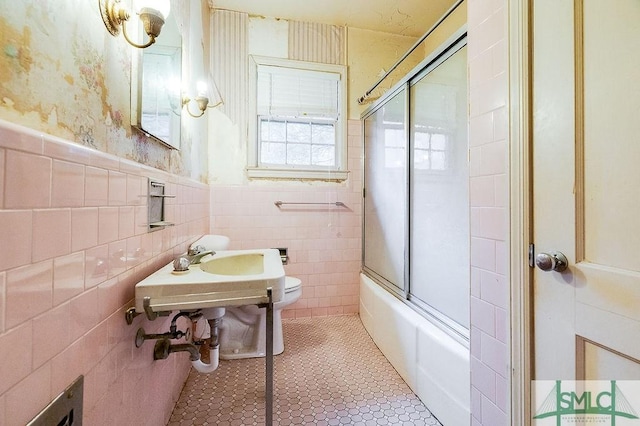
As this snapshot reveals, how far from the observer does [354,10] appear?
7.77ft

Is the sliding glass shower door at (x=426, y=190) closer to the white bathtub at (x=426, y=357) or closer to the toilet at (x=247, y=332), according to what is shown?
the white bathtub at (x=426, y=357)

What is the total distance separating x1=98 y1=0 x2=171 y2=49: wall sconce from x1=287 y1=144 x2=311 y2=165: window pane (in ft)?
5.46

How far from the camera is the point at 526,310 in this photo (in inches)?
36.3

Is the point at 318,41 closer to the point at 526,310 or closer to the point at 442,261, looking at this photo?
the point at 442,261

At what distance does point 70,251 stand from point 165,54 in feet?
3.28

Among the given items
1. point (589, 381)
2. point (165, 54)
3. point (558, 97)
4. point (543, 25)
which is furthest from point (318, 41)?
point (589, 381)

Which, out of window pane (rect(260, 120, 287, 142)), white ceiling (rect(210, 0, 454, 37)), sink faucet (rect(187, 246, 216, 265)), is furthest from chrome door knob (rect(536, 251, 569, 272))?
white ceiling (rect(210, 0, 454, 37))

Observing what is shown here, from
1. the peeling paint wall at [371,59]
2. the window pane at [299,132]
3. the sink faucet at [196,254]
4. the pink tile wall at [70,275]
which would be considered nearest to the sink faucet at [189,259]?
the sink faucet at [196,254]

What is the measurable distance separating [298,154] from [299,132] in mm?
204

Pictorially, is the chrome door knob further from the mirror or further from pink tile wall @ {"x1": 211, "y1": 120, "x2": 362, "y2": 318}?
pink tile wall @ {"x1": 211, "y1": 120, "x2": 362, "y2": 318}

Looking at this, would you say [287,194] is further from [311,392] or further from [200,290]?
[200,290]

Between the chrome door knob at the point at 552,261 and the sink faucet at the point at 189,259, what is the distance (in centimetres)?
120

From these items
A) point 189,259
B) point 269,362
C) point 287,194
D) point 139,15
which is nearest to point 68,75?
point 139,15

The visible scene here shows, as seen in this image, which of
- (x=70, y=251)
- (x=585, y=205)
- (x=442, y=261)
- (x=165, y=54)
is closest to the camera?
(x=70, y=251)
